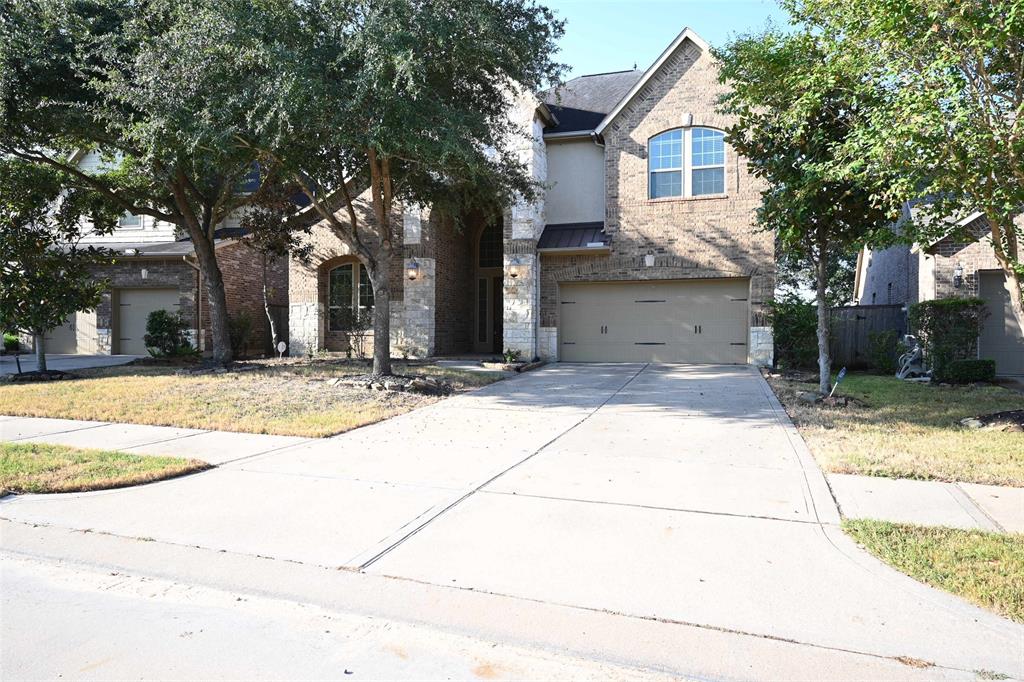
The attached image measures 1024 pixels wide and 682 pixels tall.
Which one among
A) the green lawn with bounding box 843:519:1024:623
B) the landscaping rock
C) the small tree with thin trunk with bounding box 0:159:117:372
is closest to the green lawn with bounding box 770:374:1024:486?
the landscaping rock

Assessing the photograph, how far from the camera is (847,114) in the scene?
922 centimetres

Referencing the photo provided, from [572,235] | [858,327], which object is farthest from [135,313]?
[858,327]

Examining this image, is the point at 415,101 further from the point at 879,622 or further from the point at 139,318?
the point at 139,318

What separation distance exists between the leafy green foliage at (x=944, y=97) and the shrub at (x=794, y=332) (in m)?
7.03

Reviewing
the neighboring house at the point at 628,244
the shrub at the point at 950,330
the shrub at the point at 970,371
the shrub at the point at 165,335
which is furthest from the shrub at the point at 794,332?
the shrub at the point at 165,335

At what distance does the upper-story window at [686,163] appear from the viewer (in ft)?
52.0

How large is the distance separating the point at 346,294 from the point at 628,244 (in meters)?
8.61

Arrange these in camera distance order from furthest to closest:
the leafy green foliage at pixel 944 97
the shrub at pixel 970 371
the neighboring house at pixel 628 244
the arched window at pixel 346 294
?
the arched window at pixel 346 294 → the neighboring house at pixel 628 244 → the shrub at pixel 970 371 → the leafy green foliage at pixel 944 97

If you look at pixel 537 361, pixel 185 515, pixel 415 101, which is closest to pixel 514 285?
pixel 537 361

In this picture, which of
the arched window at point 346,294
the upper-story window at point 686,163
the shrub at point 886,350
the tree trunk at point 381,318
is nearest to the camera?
the tree trunk at point 381,318

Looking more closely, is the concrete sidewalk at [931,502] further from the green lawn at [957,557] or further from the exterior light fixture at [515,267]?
the exterior light fixture at [515,267]

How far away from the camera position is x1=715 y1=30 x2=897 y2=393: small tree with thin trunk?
27.8 feet

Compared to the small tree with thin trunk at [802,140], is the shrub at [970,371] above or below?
below

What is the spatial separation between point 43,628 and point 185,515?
155 cm
